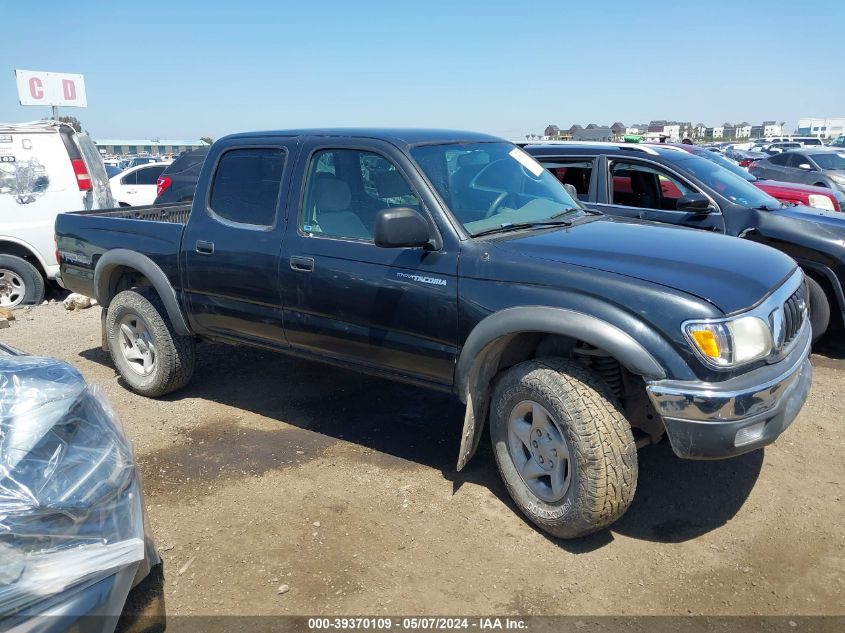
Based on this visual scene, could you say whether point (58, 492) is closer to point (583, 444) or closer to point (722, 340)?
point (583, 444)

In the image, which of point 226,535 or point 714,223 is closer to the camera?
point 226,535

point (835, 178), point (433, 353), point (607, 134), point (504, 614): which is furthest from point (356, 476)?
point (835, 178)

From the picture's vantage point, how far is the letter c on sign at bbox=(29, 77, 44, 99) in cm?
1369

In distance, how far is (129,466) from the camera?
2729 millimetres

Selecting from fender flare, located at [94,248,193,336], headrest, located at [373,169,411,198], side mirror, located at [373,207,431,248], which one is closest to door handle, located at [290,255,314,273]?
headrest, located at [373,169,411,198]

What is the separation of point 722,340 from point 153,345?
13.3 ft

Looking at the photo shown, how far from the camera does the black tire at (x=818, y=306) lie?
5902 millimetres

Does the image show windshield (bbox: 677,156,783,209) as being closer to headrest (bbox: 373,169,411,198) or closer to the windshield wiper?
the windshield wiper

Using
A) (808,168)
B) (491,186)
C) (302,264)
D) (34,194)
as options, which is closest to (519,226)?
(491,186)

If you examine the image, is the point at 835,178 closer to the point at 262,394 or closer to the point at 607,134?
the point at 607,134

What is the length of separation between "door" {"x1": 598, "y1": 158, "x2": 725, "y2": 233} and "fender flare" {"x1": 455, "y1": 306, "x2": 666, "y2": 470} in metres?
3.52

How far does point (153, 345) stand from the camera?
5.38m

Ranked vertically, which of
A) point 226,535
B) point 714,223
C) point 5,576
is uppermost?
point 714,223

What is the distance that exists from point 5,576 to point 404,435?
2867 millimetres
